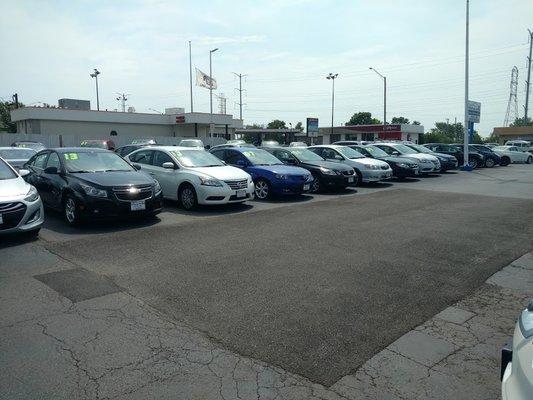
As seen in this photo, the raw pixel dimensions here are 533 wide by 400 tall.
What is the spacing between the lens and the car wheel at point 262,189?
12781mm

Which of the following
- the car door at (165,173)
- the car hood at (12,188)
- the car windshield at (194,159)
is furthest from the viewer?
the car windshield at (194,159)

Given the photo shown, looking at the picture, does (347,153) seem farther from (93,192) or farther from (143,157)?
(93,192)

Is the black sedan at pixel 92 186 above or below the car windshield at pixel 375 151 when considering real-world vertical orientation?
below

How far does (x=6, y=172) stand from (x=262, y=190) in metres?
6.69

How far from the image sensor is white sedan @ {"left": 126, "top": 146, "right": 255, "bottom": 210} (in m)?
10.5

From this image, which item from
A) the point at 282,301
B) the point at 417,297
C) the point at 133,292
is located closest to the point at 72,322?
the point at 133,292

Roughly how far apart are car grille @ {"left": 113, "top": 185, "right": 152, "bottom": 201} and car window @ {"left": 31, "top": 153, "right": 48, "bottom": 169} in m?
2.82

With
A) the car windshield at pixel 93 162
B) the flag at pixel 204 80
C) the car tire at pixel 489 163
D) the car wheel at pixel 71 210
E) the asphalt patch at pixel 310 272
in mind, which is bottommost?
the asphalt patch at pixel 310 272

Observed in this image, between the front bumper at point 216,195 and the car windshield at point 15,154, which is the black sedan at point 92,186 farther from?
the car windshield at point 15,154

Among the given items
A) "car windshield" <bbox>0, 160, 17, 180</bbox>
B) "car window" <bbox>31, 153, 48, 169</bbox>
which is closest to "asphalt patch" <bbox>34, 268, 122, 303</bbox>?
"car windshield" <bbox>0, 160, 17, 180</bbox>

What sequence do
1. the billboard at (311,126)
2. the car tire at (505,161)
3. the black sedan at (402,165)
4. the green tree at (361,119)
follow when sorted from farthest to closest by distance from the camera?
1. the green tree at (361,119)
2. the billboard at (311,126)
3. the car tire at (505,161)
4. the black sedan at (402,165)

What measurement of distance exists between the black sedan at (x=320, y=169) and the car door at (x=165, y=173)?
4.77m

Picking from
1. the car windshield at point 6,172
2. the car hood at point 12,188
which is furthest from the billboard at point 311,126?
the car hood at point 12,188

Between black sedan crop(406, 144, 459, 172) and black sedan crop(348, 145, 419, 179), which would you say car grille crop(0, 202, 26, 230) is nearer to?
black sedan crop(348, 145, 419, 179)
